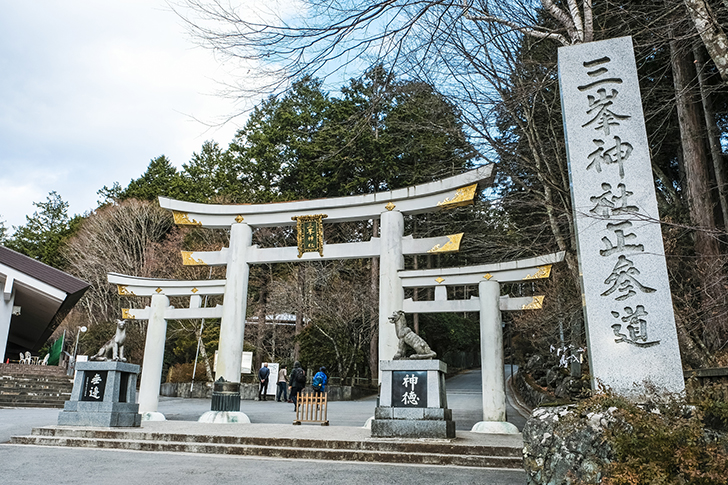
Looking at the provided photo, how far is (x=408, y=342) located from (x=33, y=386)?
50.2ft

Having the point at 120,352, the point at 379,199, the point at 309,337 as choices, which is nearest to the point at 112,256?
the point at 309,337

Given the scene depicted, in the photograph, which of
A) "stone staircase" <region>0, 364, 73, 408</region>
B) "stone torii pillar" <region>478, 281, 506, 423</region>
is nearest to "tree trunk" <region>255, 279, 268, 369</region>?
"stone staircase" <region>0, 364, 73, 408</region>

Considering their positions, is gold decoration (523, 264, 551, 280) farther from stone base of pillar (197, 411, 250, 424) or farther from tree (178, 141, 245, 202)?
tree (178, 141, 245, 202)

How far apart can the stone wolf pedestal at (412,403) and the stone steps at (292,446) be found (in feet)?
1.86

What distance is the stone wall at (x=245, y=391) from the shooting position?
20188 mm

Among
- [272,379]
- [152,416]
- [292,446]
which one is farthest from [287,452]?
[272,379]

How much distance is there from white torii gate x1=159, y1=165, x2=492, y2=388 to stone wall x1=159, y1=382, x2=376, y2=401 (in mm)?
9542

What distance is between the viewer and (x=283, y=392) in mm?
20141

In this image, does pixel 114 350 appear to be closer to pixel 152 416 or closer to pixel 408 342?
pixel 152 416

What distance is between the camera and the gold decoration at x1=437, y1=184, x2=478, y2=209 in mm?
10203

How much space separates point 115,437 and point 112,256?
78.3ft

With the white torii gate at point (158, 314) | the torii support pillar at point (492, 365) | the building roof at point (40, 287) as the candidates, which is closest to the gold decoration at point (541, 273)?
the torii support pillar at point (492, 365)

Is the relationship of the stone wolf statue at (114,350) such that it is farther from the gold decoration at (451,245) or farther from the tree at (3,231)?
the tree at (3,231)

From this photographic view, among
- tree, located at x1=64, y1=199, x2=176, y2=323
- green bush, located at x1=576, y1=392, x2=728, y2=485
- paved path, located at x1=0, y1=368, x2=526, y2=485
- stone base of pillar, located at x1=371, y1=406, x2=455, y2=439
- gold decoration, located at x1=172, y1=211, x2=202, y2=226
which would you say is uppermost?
tree, located at x1=64, y1=199, x2=176, y2=323
